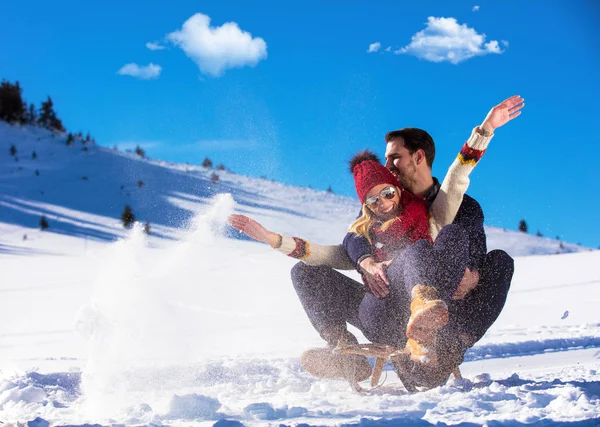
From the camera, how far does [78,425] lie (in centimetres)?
207

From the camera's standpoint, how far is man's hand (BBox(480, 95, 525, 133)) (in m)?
2.65

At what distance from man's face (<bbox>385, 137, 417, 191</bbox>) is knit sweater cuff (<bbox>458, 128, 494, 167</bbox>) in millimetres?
235

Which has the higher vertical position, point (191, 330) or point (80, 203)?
point (80, 203)

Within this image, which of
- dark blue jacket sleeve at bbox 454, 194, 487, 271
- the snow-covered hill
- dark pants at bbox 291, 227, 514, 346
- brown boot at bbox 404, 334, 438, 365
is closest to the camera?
brown boot at bbox 404, 334, 438, 365

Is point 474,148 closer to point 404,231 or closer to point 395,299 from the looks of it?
point 404,231

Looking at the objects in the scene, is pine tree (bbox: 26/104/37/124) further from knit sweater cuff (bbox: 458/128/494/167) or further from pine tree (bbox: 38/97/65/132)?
knit sweater cuff (bbox: 458/128/494/167)

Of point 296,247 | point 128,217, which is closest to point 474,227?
point 296,247

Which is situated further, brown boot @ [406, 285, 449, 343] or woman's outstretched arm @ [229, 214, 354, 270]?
woman's outstretched arm @ [229, 214, 354, 270]

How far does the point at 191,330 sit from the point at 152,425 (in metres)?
3.48

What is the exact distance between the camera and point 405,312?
2629mm

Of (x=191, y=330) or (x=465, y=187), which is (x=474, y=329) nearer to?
(x=465, y=187)

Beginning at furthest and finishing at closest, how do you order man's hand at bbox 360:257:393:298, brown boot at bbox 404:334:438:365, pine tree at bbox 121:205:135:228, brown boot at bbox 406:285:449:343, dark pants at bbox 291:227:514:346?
pine tree at bbox 121:205:135:228 < man's hand at bbox 360:257:393:298 < dark pants at bbox 291:227:514:346 < brown boot at bbox 404:334:438:365 < brown boot at bbox 406:285:449:343

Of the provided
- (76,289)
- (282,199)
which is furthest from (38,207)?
(76,289)

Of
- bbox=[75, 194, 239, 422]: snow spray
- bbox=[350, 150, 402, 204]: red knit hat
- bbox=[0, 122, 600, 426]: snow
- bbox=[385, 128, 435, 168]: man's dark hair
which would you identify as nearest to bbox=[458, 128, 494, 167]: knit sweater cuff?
bbox=[385, 128, 435, 168]: man's dark hair
